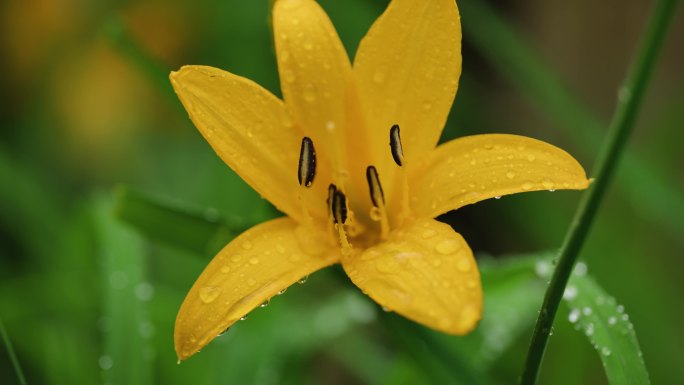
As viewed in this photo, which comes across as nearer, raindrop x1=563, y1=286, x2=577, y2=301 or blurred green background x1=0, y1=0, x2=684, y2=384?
raindrop x1=563, y1=286, x2=577, y2=301

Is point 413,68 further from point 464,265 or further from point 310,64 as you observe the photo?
point 464,265

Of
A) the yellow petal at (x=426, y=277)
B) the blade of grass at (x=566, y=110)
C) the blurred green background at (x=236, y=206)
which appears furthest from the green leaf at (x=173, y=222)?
the blade of grass at (x=566, y=110)

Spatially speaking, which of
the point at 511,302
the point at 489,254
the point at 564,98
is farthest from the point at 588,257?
the point at 489,254

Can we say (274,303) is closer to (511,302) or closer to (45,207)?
(511,302)

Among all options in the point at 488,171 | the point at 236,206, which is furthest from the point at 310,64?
the point at 236,206

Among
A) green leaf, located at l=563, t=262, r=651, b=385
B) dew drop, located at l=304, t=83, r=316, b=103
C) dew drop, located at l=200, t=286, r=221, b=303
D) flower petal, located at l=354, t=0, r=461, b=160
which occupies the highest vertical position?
flower petal, located at l=354, t=0, r=461, b=160

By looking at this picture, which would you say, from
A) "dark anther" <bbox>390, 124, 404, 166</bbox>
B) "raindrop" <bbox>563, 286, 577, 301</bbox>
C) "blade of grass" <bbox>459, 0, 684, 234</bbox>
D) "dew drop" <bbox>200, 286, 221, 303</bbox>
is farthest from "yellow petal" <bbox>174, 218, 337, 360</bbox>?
"blade of grass" <bbox>459, 0, 684, 234</bbox>

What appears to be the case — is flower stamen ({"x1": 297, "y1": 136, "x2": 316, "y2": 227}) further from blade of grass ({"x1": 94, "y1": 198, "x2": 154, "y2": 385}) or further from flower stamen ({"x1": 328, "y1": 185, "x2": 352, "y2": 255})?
blade of grass ({"x1": 94, "y1": 198, "x2": 154, "y2": 385})
